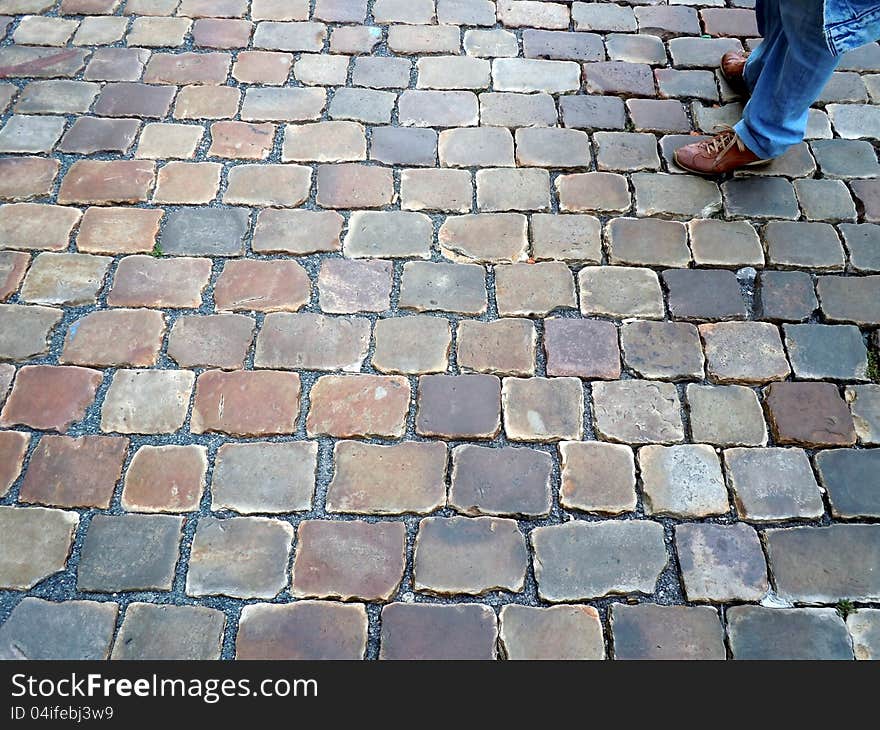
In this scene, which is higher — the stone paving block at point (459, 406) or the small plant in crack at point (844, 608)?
the stone paving block at point (459, 406)

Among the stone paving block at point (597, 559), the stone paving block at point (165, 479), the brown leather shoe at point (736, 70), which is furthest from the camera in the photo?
the brown leather shoe at point (736, 70)

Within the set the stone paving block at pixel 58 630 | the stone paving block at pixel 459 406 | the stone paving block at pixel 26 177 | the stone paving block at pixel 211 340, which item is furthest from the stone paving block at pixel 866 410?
the stone paving block at pixel 26 177

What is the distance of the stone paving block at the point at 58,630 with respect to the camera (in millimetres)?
1803

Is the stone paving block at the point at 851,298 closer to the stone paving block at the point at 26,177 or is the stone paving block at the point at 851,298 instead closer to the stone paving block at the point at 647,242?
the stone paving block at the point at 647,242

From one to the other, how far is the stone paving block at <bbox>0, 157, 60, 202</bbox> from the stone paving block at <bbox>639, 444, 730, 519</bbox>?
2.12 m

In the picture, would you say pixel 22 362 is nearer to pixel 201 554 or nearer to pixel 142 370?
pixel 142 370

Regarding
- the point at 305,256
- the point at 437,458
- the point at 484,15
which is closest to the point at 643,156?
the point at 484,15

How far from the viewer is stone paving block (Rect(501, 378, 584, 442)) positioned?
7.07 ft

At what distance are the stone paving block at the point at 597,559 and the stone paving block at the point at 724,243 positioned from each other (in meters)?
Answer: 0.98

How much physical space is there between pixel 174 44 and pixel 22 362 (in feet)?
5.24

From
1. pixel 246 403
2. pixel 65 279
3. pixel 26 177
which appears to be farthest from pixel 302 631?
pixel 26 177

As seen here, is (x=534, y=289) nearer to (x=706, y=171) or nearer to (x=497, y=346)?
(x=497, y=346)

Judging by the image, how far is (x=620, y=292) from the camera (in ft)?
8.11

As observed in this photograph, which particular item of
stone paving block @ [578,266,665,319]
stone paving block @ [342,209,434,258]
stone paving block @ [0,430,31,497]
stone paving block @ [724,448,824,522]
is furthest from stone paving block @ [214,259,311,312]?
stone paving block @ [724,448,824,522]
